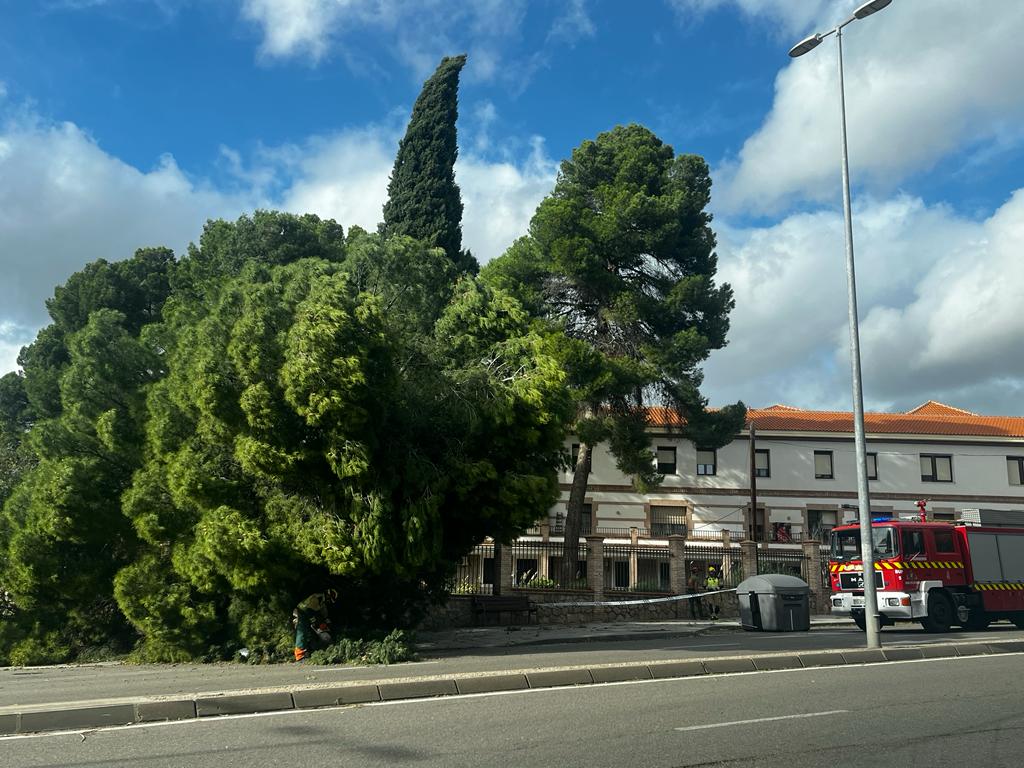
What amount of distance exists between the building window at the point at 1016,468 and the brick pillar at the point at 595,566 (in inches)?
1053

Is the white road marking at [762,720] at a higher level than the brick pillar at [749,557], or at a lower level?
lower

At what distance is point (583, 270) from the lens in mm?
32906

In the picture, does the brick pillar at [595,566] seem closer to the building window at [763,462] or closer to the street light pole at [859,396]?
the street light pole at [859,396]

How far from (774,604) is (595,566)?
753 centimetres

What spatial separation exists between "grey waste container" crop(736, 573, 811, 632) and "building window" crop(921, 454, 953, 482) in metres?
26.2

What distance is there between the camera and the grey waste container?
771 inches

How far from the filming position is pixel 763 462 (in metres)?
42.5

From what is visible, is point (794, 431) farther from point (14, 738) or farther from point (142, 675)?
point (14, 738)

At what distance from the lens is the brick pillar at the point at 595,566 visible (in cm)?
2612

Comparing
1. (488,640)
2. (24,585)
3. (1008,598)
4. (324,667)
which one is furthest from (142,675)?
(1008,598)

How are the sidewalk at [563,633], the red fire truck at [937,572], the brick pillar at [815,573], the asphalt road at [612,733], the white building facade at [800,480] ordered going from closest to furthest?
the asphalt road at [612,733]
the sidewalk at [563,633]
the red fire truck at [937,572]
the brick pillar at [815,573]
the white building facade at [800,480]

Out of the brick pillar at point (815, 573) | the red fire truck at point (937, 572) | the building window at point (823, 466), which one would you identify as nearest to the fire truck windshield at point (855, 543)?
the red fire truck at point (937, 572)

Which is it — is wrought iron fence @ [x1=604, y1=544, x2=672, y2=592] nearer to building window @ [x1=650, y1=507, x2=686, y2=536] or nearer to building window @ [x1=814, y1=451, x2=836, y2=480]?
building window @ [x1=650, y1=507, x2=686, y2=536]

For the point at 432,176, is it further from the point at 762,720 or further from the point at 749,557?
the point at 762,720
